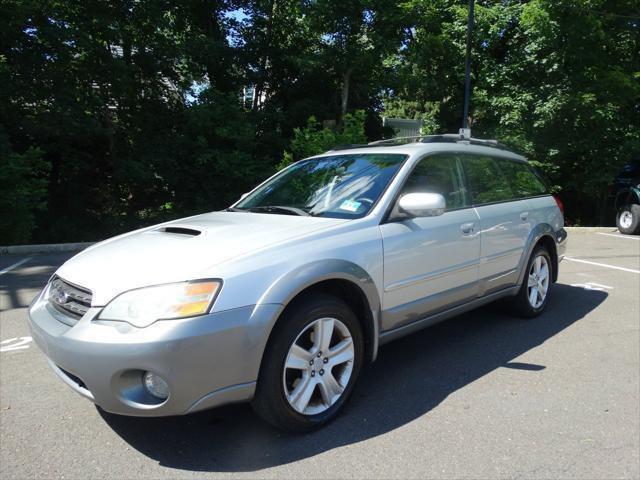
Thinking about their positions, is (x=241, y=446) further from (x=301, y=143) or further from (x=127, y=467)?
(x=301, y=143)

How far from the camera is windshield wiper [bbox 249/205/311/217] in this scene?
3.44 m

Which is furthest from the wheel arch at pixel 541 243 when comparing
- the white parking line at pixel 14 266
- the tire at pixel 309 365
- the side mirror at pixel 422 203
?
the white parking line at pixel 14 266

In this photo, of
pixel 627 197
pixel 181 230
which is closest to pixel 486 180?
pixel 181 230

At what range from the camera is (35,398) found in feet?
10.8

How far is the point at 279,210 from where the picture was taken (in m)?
3.56

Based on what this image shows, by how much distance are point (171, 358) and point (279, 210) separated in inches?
59.9

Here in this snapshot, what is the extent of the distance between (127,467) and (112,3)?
509 inches

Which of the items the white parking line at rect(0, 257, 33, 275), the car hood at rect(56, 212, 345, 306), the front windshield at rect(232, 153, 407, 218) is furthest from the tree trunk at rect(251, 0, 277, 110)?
the car hood at rect(56, 212, 345, 306)

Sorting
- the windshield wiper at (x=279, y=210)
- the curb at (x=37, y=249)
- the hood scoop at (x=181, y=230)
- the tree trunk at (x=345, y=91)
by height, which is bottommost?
the curb at (x=37, y=249)

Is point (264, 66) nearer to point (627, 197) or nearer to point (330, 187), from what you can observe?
point (627, 197)

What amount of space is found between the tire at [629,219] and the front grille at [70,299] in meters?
13.3

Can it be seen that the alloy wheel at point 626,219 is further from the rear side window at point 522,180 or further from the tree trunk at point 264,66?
the tree trunk at point 264,66

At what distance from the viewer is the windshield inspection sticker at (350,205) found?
11.0ft

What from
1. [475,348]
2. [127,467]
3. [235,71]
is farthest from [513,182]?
[235,71]
